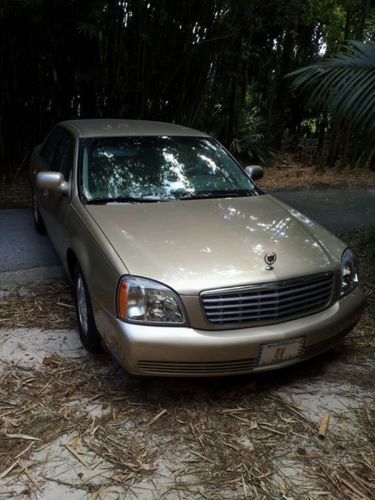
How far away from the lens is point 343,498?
7.51 ft

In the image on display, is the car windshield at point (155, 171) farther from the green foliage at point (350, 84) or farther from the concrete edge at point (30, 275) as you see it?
the concrete edge at point (30, 275)

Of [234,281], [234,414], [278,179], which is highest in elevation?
[234,281]

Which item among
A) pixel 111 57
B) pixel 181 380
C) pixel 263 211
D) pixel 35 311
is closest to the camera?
pixel 181 380

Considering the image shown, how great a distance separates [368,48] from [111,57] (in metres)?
4.14

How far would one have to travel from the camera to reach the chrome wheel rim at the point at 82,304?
3328 mm

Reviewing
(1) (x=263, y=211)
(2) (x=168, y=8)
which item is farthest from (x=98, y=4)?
(1) (x=263, y=211)

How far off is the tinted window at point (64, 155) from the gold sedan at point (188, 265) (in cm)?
4

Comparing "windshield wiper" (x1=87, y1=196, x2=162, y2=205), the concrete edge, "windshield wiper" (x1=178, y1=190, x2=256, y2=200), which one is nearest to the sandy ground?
"windshield wiper" (x1=87, y1=196, x2=162, y2=205)

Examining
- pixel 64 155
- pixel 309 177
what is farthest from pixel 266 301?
pixel 309 177

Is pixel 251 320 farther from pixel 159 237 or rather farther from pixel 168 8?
pixel 168 8

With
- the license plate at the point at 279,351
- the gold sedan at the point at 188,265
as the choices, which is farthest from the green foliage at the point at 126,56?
the license plate at the point at 279,351

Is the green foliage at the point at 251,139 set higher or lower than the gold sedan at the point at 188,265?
lower

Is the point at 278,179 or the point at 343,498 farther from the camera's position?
the point at 278,179

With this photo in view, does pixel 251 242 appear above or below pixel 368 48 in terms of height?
below
